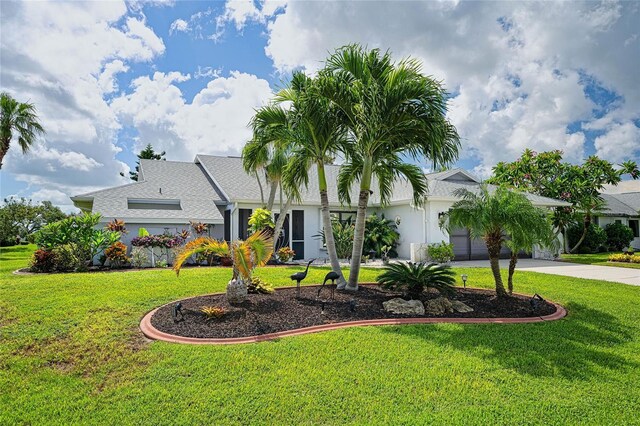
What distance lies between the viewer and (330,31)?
10.8 meters

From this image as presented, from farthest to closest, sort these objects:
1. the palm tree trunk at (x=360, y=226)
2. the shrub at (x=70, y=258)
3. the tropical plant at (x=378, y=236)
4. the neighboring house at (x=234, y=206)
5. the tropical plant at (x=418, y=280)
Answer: the tropical plant at (x=378, y=236)
the neighboring house at (x=234, y=206)
the shrub at (x=70, y=258)
the palm tree trunk at (x=360, y=226)
the tropical plant at (x=418, y=280)

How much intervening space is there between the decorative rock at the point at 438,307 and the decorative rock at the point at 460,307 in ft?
0.50

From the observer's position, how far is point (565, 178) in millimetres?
23828

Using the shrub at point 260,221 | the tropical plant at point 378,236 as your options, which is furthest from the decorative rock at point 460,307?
the tropical plant at point 378,236

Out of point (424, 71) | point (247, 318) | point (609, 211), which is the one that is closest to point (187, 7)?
point (424, 71)

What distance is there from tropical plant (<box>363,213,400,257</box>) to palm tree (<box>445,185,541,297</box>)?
34.1 feet

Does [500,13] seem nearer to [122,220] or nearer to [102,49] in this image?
[102,49]

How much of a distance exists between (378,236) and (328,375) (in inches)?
590

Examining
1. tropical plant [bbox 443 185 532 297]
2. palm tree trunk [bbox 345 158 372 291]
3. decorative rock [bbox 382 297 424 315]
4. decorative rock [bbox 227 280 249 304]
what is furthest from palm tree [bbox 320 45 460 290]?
decorative rock [bbox 227 280 249 304]

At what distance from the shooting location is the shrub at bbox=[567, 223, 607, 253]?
88.1 feet

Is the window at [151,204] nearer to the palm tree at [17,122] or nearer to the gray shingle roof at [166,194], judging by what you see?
the gray shingle roof at [166,194]

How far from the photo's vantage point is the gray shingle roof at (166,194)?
→ 16.5 meters

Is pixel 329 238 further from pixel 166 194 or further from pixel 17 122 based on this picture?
pixel 17 122

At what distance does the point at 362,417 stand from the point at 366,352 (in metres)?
1.71
